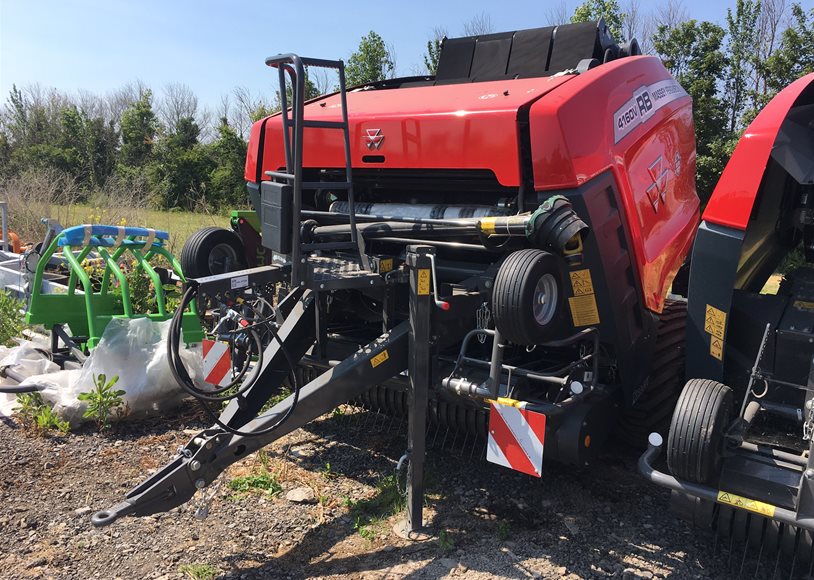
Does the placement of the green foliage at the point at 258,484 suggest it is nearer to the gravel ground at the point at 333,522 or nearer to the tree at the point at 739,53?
the gravel ground at the point at 333,522

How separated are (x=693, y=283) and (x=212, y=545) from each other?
Result: 2452 millimetres

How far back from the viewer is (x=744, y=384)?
10.5ft

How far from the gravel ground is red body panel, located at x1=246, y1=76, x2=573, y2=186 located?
1.62 meters

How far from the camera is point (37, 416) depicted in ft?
13.4

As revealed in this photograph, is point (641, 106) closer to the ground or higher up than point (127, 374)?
higher up

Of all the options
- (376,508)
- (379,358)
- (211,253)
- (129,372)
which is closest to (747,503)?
(379,358)

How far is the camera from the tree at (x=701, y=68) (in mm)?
16047

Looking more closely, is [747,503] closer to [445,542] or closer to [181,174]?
[445,542]

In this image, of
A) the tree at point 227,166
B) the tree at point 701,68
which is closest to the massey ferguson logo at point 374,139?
the tree at point 701,68

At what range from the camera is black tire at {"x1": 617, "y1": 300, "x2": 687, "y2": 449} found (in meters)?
3.62

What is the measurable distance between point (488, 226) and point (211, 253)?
1872 millimetres

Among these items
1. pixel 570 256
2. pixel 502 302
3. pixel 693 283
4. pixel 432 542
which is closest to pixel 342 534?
pixel 432 542

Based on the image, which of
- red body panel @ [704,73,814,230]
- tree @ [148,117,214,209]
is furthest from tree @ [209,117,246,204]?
red body panel @ [704,73,814,230]

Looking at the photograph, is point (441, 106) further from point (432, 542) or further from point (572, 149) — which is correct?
point (432, 542)
